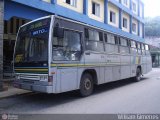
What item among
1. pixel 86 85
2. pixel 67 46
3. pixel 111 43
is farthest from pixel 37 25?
pixel 111 43

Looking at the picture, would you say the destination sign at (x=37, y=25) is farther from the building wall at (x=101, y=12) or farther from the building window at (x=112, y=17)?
the building window at (x=112, y=17)

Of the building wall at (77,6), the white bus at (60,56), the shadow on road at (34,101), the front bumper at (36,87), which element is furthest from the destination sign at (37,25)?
the building wall at (77,6)

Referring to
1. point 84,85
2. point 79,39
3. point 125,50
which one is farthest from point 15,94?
point 125,50

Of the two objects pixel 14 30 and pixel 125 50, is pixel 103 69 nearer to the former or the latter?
pixel 125 50

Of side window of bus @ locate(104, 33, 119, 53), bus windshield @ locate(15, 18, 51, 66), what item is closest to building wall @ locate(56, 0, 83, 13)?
side window of bus @ locate(104, 33, 119, 53)

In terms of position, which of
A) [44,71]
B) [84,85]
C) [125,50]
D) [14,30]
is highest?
[14,30]

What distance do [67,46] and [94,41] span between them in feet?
6.54

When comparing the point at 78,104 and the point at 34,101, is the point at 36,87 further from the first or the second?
the point at 78,104

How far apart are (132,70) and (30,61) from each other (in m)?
7.76

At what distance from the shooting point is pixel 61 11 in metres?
14.7

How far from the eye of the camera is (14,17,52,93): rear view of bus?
24.1ft

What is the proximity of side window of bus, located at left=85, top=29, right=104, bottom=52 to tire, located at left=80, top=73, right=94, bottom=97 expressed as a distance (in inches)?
46.9

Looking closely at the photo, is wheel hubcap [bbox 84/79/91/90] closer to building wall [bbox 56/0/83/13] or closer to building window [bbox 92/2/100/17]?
building wall [bbox 56/0/83/13]

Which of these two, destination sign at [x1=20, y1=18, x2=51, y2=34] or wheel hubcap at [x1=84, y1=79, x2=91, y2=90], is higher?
destination sign at [x1=20, y1=18, x2=51, y2=34]
